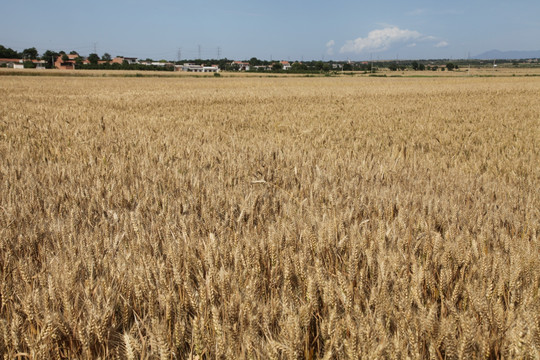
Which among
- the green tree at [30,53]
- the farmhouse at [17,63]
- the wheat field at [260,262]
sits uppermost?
the green tree at [30,53]

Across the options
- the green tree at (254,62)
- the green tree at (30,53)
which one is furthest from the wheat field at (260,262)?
the green tree at (254,62)

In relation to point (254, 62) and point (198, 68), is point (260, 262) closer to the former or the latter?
point (198, 68)

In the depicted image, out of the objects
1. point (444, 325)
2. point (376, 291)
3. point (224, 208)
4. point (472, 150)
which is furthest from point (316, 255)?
point (472, 150)

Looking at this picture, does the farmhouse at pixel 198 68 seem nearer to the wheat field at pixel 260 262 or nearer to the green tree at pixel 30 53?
the green tree at pixel 30 53

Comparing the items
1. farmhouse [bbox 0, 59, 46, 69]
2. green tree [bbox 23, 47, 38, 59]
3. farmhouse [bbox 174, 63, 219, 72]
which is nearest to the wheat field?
farmhouse [bbox 0, 59, 46, 69]

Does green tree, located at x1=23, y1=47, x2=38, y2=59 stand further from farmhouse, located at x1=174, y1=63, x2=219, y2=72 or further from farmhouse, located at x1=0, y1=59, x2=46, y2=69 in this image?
farmhouse, located at x1=174, y1=63, x2=219, y2=72

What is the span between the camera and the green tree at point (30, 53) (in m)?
116

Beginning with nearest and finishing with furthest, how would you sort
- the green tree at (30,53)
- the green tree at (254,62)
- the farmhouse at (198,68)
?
the green tree at (30,53) → the farmhouse at (198,68) → the green tree at (254,62)

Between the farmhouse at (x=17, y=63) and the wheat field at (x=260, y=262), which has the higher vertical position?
the farmhouse at (x=17, y=63)

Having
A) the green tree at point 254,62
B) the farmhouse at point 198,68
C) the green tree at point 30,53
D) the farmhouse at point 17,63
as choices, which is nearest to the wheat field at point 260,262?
the farmhouse at point 17,63

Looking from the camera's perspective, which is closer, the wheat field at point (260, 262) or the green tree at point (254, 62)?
the wheat field at point (260, 262)

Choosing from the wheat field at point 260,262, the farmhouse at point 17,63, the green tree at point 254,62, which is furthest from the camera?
the green tree at point 254,62

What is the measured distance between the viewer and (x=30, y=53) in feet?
386

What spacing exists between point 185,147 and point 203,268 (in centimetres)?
319
